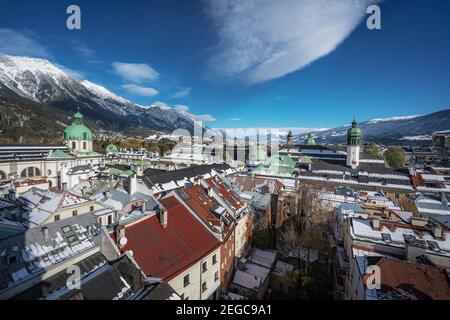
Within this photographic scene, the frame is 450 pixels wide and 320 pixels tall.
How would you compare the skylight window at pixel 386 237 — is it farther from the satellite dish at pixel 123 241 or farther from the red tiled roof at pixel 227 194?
the satellite dish at pixel 123 241

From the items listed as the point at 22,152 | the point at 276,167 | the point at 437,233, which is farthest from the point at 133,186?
the point at 22,152

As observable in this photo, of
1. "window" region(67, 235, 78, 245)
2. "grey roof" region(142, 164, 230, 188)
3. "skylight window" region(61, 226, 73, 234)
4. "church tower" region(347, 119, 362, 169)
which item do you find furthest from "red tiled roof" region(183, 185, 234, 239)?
"church tower" region(347, 119, 362, 169)

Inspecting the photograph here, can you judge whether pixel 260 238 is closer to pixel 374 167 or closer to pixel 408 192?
pixel 408 192

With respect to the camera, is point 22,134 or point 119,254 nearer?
point 119,254

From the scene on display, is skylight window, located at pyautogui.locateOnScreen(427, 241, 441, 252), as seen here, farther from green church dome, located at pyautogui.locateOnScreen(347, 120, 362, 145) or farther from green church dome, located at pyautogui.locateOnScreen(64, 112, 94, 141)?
green church dome, located at pyautogui.locateOnScreen(64, 112, 94, 141)
